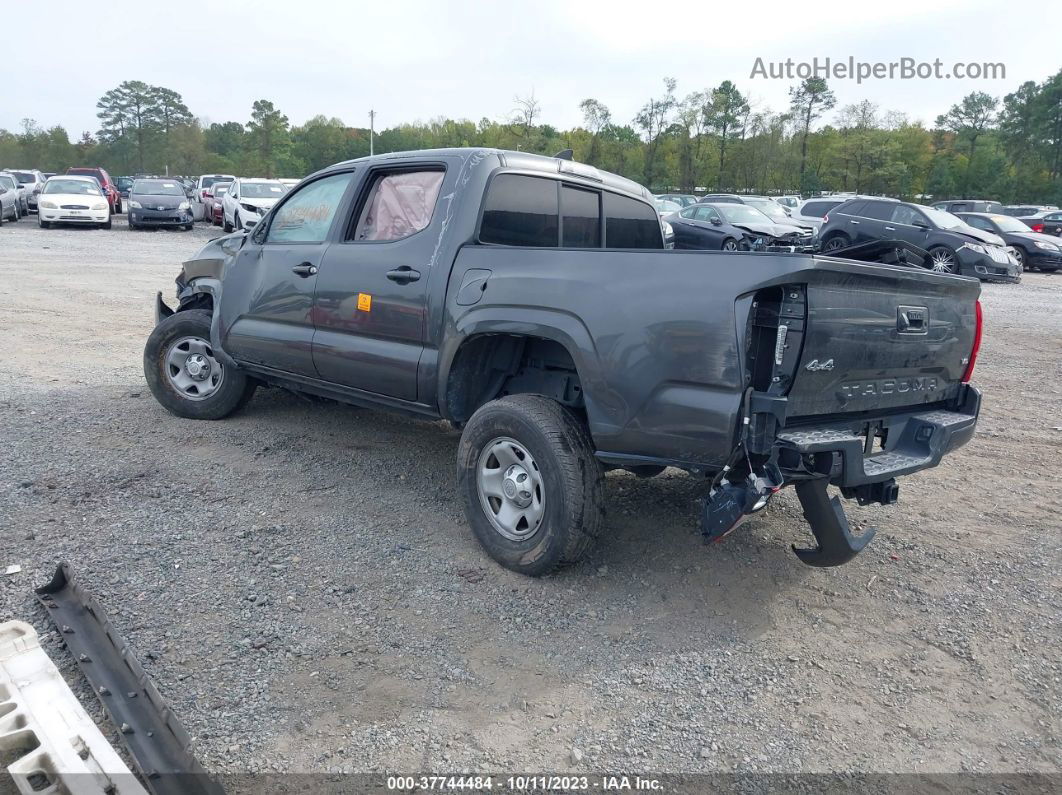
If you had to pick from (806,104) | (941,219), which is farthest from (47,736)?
(806,104)

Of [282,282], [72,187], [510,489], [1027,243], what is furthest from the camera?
[72,187]

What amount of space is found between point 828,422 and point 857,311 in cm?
48

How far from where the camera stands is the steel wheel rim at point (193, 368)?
6.05 metres

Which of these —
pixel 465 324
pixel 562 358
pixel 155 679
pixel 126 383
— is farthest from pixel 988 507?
pixel 126 383

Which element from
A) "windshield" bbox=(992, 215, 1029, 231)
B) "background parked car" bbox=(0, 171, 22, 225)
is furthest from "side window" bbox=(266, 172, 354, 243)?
"background parked car" bbox=(0, 171, 22, 225)

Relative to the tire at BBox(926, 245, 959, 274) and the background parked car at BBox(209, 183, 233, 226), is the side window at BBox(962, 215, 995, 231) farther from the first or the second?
the background parked car at BBox(209, 183, 233, 226)

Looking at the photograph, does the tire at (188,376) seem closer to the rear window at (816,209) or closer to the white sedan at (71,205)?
the rear window at (816,209)

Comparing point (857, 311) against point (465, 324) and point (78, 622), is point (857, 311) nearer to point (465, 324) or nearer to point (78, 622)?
point (465, 324)

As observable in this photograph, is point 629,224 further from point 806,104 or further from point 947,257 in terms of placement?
point 806,104

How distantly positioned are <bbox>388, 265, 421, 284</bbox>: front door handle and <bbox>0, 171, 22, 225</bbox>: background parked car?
78.1 feet

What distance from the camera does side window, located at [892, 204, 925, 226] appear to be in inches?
723

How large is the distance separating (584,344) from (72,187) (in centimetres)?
2465

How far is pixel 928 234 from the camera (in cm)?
1794

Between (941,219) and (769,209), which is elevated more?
(769,209)
